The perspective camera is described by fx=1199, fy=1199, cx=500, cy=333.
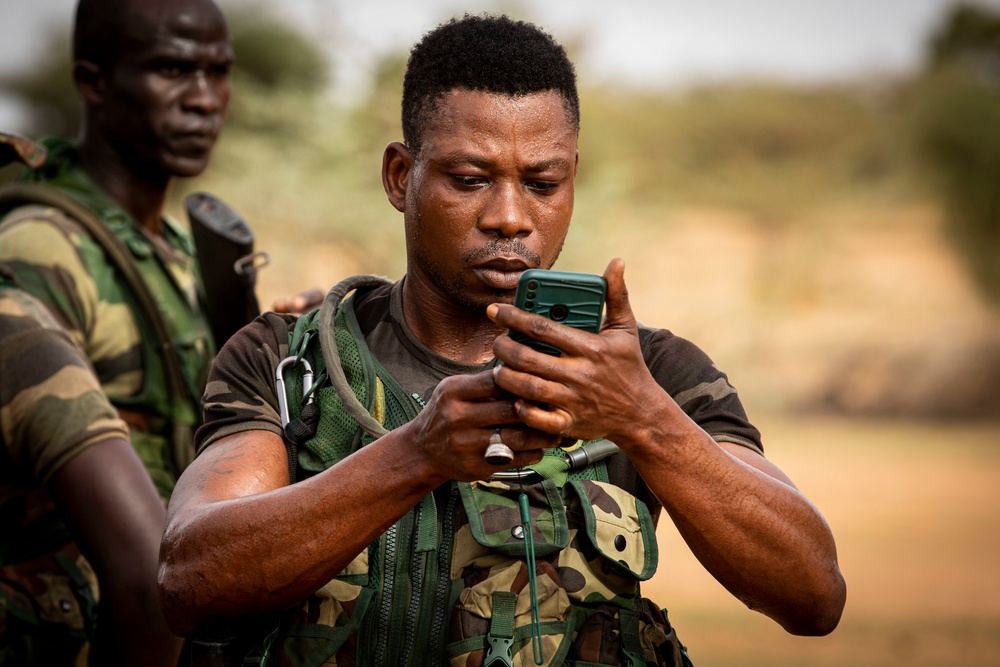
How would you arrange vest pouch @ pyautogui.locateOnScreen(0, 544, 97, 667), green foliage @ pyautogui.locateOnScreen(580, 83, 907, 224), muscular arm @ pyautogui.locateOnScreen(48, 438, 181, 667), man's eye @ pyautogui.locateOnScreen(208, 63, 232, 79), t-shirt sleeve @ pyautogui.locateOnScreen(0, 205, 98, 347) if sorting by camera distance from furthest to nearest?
green foliage @ pyautogui.locateOnScreen(580, 83, 907, 224)
man's eye @ pyautogui.locateOnScreen(208, 63, 232, 79)
t-shirt sleeve @ pyautogui.locateOnScreen(0, 205, 98, 347)
vest pouch @ pyautogui.locateOnScreen(0, 544, 97, 667)
muscular arm @ pyautogui.locateOnScreen(48, 438, 181, 667)

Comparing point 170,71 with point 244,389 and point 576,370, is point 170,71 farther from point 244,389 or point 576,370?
point 576,370

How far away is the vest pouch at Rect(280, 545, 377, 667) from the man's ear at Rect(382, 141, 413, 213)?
0.92 m

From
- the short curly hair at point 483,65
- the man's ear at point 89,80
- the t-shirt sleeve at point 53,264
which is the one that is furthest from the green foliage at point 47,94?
the short curly hair at point 483,65

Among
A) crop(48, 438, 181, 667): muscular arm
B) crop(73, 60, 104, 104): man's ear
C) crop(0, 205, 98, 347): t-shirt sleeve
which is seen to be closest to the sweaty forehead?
crop(48, 438, 181, 667): muscular arm

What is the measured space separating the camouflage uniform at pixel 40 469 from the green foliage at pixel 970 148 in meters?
28.1

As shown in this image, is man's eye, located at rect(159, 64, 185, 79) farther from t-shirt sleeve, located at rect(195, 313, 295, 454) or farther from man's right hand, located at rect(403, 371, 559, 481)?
man's right hand, located at rect(403, 371, 559, 481)

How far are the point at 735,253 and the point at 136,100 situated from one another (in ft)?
95.9

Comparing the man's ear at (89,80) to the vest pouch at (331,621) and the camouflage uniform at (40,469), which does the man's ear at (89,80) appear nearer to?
the camouflage uniform at (40,469)

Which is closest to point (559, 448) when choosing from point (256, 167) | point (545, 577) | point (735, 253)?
point (545, 577)

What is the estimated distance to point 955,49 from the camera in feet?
117

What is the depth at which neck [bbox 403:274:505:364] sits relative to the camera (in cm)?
303

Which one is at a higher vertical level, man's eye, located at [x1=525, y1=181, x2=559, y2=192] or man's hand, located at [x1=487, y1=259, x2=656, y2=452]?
man's eye, located at [x1=525, y1=181, x2=559, y2=192]

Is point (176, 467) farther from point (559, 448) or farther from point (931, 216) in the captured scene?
point (931, 216)

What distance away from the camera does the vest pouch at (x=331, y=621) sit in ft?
8.89
